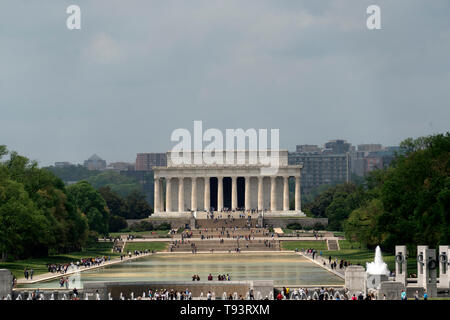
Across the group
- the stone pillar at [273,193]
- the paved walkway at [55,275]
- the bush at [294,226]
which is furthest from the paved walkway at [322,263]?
the stone pillar at [273,193]

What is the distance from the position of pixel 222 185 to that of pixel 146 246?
48.6m

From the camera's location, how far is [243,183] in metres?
174

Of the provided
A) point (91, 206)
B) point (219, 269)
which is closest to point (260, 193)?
point (91, 206)

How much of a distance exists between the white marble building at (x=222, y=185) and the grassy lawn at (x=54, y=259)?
40.2 m

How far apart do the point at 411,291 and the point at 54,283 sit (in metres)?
27.4

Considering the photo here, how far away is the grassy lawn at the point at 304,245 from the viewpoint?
117 m

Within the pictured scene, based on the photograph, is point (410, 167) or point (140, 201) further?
point (140, 201)

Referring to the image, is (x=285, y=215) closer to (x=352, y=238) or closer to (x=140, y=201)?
(x=140, y=201)

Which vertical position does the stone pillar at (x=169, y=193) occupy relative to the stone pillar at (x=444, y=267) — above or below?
above

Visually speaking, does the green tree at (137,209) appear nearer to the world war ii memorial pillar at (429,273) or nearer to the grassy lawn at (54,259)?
the grassy lawn at (54,259)
